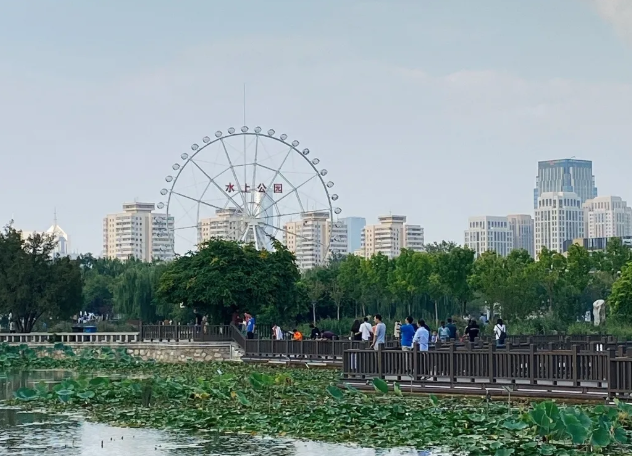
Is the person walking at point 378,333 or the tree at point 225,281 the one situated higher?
the tree at point 225,281

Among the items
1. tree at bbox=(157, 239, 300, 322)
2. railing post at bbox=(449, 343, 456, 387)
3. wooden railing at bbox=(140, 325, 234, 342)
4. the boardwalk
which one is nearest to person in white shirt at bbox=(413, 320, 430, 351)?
the boardwalk

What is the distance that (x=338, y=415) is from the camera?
2144 cm

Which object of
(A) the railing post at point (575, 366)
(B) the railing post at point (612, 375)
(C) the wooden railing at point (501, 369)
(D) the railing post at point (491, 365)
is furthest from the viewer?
(D) the railing post at point (491, 365)

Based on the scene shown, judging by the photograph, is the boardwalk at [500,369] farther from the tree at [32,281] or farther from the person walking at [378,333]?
the tree at [32,281]

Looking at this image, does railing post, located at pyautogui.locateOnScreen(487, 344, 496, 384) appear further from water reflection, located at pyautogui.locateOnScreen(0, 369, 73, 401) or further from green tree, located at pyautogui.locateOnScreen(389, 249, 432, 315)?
green tree, located at pyautogui.locateOnScreen(389, 249, 432, 315)

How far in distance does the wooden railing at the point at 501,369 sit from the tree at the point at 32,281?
36657 millimetres

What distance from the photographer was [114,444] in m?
19.1

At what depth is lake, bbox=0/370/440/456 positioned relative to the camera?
1784cm

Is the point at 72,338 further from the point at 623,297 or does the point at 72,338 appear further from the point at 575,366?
the point at 575,366

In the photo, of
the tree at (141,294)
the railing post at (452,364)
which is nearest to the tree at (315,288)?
the tree at (141,294)

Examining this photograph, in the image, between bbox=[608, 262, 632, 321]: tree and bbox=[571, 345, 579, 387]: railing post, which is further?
bbox=[608, 262, 632, 321]: tree

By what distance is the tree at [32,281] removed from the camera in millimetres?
61812

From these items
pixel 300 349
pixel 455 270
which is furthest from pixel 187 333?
pixel 455 270

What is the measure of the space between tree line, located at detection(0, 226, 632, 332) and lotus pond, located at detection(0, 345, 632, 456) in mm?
21485
